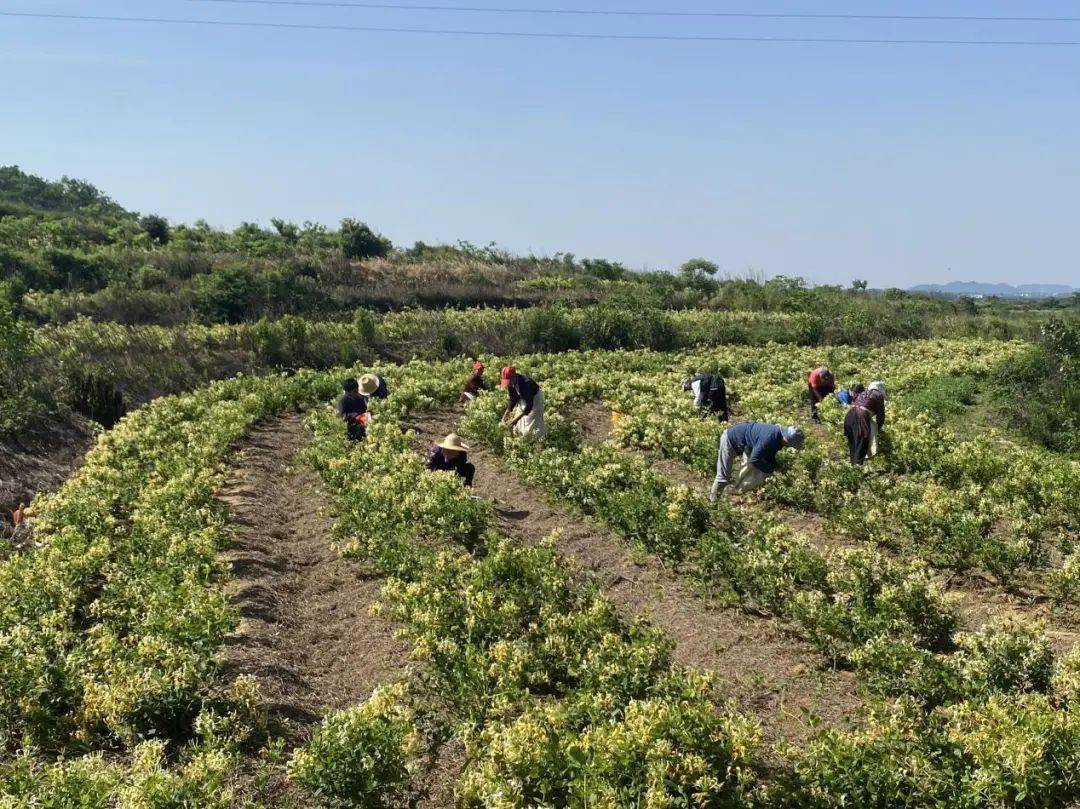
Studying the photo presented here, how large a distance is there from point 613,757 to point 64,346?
66.0 ft

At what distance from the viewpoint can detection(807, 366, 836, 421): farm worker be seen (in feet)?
47.5

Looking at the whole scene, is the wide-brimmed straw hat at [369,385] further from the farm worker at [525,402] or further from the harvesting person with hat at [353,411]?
the farm worker at [525,402]

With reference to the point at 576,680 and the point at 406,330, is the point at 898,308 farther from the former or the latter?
the point at 576,680

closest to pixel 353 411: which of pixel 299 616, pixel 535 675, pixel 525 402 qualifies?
pixel 525 402

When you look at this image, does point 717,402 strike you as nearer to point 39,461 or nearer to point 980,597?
point 980,597

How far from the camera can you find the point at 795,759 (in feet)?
15.5

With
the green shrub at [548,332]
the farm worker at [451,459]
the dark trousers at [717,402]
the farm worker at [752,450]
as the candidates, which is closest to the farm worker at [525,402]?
the farm worker at [451,459]

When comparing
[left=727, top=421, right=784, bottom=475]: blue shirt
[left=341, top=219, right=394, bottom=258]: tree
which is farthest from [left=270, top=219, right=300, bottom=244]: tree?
[left=727, top=421, right=784, bottom=475]: blue shirt

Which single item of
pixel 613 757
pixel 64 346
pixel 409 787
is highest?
pixel 64 346

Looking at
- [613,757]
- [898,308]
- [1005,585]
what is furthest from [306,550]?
[898,308]

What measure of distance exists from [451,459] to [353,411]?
2.97 m

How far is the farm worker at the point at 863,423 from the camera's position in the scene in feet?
37.2

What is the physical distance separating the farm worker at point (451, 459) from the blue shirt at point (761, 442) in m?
3.56

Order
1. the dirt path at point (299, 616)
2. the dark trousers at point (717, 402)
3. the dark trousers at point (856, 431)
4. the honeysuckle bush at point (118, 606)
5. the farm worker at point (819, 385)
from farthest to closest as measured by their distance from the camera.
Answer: the farm worker at point (819, 385) < the dark trousers at point (717, 402) < the dark trousers at point (856, 431) < the dirt path at point (299, 616) < the honeysuckle bush at point (118, 606)
